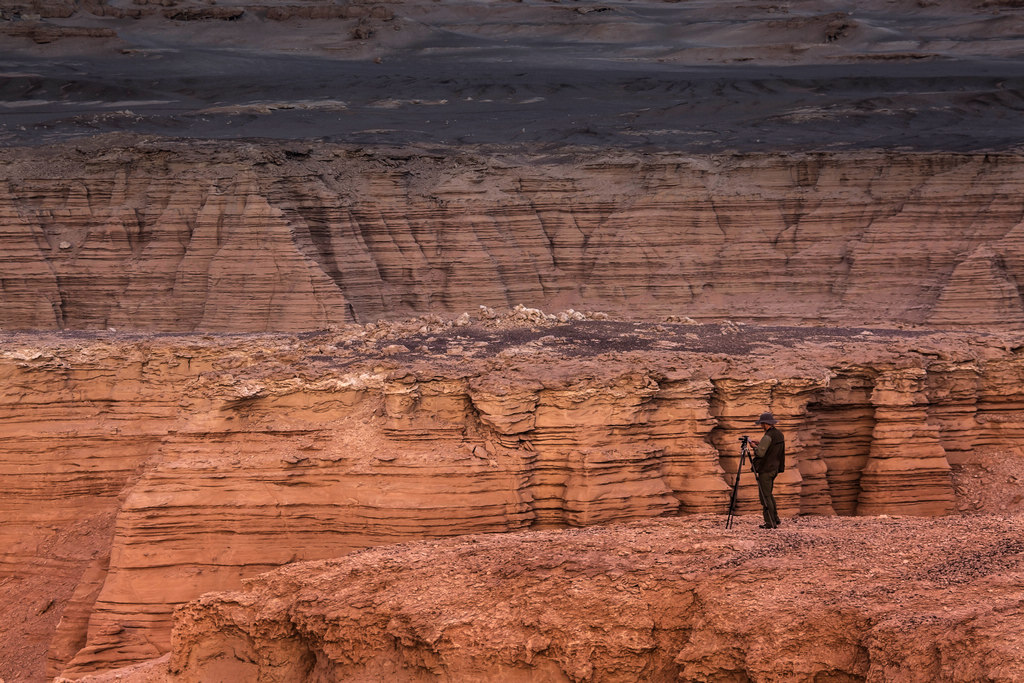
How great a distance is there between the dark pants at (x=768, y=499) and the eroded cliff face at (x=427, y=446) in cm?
222

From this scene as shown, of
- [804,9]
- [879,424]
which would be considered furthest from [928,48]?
[879,424]

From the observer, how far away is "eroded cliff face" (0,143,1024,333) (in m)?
25.0

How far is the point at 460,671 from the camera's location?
784 centimetres

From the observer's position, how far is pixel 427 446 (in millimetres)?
11289

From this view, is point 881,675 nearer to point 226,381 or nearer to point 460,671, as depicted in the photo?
point 460,671

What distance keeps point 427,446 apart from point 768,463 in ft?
12.7

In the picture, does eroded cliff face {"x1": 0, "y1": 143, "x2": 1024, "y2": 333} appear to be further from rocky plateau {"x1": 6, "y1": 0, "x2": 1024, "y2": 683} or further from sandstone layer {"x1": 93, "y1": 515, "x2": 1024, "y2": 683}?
sandstone layer {"x1": 93, "y1": 515, "x2": 1024, "y2": 683}

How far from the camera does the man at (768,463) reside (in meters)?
8.92

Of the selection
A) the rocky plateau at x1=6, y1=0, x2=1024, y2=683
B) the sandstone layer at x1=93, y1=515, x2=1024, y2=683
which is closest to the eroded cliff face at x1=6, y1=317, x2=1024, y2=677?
the rocky plateau at x1=6, y1=0, x2=1024, y2=683

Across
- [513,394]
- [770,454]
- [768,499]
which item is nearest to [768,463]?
[770,454]

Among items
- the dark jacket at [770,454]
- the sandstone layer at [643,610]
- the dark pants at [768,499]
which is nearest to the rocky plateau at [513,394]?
the sandstone layer at [643,610]

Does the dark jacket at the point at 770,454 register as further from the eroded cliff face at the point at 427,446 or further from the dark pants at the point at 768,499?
the eroded cliff face at the point at 427,446

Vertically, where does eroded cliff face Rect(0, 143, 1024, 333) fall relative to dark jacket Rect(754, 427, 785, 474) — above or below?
above

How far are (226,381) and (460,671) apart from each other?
529 centimetres
